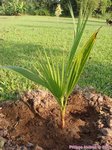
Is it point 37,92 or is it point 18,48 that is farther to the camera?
point 18,48

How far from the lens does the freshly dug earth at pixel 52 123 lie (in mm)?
3037

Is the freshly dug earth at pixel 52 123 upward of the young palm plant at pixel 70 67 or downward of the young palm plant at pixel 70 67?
downward

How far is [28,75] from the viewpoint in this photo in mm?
3043

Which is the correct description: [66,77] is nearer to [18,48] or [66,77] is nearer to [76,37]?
[76,37]

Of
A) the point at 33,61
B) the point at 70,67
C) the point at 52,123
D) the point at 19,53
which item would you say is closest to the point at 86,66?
the point at 33,61

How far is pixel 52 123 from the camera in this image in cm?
331

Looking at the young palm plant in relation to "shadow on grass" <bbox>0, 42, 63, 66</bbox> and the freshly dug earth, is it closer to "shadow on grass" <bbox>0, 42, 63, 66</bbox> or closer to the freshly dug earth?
the freshly dug earth

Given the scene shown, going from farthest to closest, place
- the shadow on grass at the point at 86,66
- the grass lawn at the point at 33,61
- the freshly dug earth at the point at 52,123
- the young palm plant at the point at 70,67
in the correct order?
the shadow on grass at the point at 86,66 → the grass lawn at the point at 33,61 → the freshly dug earth at the point at 52,123 → the young palm plant at the point at 70,67

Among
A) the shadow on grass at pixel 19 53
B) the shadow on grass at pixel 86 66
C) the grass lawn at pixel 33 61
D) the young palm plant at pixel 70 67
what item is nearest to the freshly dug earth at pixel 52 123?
the young palm plant at pixel 70 67

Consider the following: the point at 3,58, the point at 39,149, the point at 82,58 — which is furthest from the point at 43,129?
the point at 3,58

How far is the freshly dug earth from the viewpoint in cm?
304

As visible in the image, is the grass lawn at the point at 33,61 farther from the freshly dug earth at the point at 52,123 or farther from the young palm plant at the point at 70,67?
the freshly dug earth at the point at 52,123

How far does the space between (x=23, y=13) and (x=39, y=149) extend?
73.2 ft

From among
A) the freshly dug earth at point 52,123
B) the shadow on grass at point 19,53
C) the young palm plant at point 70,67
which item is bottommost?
the shadow on grass at point 19,53
